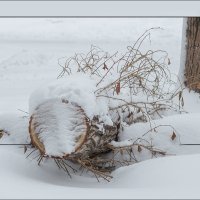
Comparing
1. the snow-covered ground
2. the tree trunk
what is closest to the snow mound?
the snow-covered ground

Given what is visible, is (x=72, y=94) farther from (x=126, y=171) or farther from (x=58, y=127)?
(x=126, y=171)

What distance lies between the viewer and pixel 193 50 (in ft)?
15.4

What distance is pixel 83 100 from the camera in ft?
8.35

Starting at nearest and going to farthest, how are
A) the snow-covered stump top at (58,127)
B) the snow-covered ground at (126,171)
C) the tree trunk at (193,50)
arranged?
the snow-covered ground at (126,171) < the snow-covered stump top at (58,127) < the tree trunk at (193,50)

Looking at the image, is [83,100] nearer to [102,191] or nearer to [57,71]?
[102,191]

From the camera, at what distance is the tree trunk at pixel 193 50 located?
4.61 meters

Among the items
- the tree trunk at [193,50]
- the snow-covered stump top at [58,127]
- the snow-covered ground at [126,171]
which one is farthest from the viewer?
the tree trunk at [193,50]

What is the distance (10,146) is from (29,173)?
0.35m

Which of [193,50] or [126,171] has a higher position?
[193,50]

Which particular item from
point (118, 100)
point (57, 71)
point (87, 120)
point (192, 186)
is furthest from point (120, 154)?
point (57, 71)

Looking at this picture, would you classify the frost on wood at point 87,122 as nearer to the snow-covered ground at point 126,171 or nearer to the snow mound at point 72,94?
the snow mound at point 72,94

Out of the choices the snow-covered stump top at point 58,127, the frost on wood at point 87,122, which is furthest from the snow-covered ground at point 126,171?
the snow-covered stump top at point 58,127

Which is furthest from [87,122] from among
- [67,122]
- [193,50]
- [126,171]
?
[193,50]

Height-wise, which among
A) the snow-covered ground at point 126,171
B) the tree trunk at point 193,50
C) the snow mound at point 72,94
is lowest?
the snow-covered ground at point 126,171
